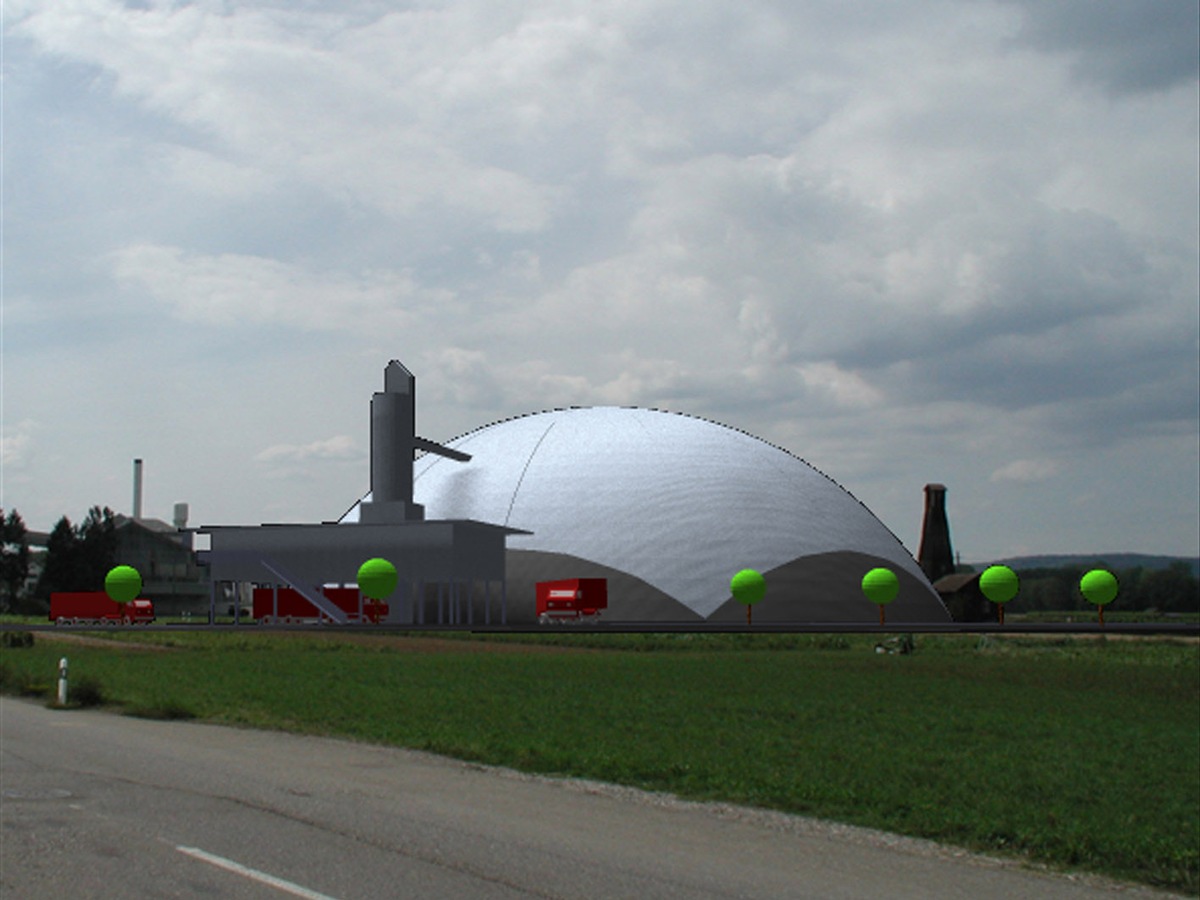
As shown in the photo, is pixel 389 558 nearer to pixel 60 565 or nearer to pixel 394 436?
pixel 394 436

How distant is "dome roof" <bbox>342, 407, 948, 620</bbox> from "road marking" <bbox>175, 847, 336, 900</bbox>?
115ft

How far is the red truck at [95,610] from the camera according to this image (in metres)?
2.94

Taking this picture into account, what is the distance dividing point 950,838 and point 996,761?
1251 cm

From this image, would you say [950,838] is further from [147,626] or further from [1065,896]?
[147,626]

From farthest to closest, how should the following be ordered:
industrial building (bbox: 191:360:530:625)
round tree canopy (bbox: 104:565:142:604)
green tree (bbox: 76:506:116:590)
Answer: green tree (bbox: 76:506:116:590)
round tree canopy (bbox: 104:565:142:604)
industrial building (bbox: 191:360:530:625)

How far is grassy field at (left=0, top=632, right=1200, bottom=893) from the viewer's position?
23141 millimetres

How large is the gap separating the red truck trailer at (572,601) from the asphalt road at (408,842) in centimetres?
1436

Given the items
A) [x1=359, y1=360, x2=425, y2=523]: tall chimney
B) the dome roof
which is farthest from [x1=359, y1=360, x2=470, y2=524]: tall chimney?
the dome roof

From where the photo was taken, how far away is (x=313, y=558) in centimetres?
287

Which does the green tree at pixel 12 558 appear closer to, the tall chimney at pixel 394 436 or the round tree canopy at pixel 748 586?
the tall chimney at pixel 394 436

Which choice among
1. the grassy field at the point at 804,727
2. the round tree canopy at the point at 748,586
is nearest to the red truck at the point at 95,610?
the grassy field at the point at 804,727

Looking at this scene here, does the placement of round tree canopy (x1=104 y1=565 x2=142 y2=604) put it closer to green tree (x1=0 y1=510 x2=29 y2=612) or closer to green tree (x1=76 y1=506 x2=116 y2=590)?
green tree (x1=76 y1=506 x2=116 y2=590)

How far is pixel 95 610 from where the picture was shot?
3047 mm

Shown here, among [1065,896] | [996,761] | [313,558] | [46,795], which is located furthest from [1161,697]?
[313,558]
